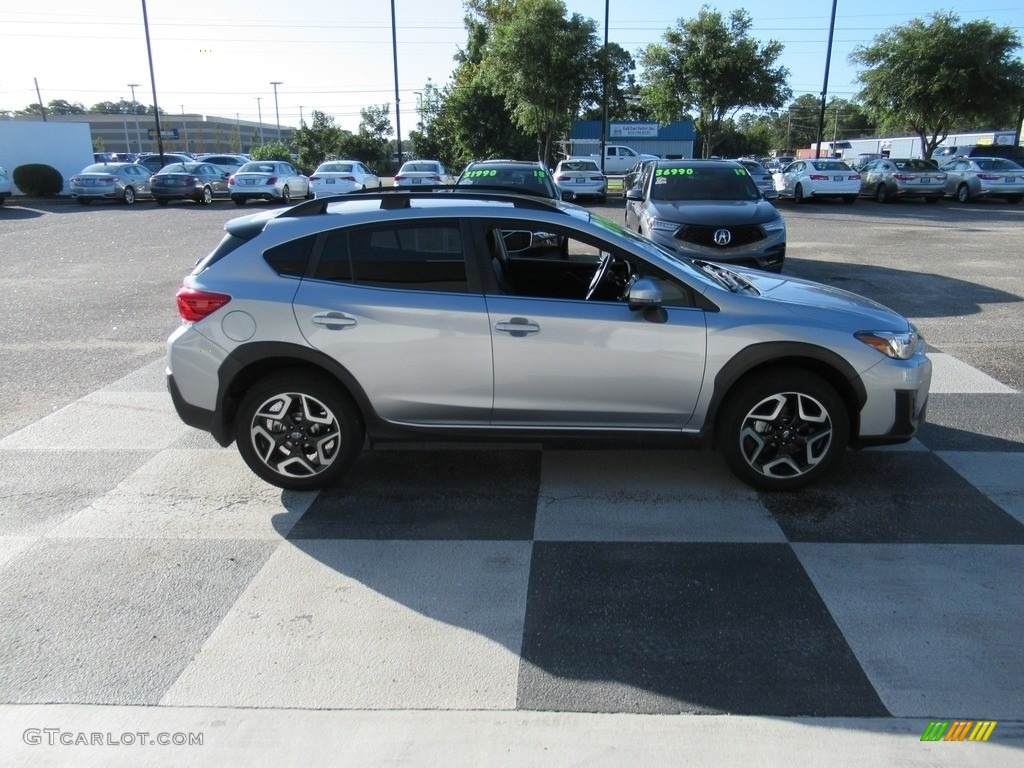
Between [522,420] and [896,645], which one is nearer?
[896,645]

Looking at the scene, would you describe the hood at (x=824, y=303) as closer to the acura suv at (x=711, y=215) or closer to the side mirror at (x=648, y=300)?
the side mirror at (x=648, y=300)

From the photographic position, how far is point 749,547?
165 inches

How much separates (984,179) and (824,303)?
26.0 m

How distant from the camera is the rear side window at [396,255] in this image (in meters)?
4.71

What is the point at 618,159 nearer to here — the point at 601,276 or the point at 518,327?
the point at 601,276

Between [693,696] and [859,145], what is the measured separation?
80545mm

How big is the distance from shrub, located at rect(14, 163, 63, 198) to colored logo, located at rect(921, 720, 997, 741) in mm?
35713

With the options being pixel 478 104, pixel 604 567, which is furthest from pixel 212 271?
pixel 478 104

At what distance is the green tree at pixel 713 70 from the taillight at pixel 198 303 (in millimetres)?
31878

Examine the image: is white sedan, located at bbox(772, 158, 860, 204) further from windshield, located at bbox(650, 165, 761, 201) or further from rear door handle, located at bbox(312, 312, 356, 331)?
rear door handle, located at bbox(312, 312, 356, 331)

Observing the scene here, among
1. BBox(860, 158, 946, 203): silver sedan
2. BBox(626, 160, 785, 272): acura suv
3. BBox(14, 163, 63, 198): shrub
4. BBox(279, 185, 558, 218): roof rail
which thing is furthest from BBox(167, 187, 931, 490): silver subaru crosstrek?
BBox(14, 163, 63, 198): shrub

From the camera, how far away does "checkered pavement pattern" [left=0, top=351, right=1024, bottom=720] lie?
3156 mm

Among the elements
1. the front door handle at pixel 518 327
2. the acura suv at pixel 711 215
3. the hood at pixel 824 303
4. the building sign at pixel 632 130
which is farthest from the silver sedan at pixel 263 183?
the building sign at pixel 632 130

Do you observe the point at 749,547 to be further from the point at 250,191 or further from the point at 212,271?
the point at 250,191
